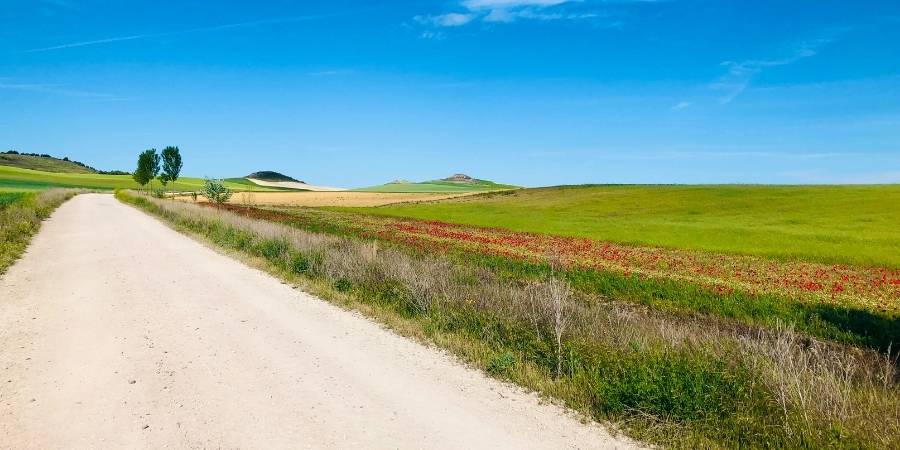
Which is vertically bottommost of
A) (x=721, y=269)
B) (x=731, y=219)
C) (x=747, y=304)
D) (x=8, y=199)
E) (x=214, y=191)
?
(x=731, y=219)

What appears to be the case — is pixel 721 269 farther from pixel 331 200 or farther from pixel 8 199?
pixel 331 200

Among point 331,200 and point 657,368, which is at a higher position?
point 657,368

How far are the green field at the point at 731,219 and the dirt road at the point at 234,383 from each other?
24457 mm

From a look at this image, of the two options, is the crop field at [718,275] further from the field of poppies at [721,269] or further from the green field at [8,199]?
the green field at [8,199]

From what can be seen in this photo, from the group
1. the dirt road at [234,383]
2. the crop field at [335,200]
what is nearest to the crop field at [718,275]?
the dirt road at [234,383]

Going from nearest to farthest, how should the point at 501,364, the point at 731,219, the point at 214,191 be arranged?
the point at 501,364 → the point at 731,219 → the point at 214,191

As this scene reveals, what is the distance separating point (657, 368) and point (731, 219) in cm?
4716

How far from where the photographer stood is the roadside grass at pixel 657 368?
18.2 ft

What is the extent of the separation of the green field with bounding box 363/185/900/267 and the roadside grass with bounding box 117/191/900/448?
2018 cm

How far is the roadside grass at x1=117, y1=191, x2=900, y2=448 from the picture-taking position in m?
5.54

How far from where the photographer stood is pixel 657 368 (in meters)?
6.62

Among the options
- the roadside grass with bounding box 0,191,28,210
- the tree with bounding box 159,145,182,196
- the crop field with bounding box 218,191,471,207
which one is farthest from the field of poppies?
the tree with bounding box 159,145,182,196

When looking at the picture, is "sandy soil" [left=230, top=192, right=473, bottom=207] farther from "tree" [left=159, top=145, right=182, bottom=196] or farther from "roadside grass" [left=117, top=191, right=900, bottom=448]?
Answer: "roadside grass" [left=117, top=191, right=900, bottom=448]

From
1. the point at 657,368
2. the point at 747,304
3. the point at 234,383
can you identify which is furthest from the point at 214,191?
the point at 657,368
